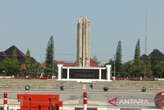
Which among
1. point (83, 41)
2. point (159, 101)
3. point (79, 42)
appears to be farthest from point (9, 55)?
point (159, 101)

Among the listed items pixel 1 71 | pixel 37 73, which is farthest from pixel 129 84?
pixel 1 71

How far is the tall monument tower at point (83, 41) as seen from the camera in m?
54.6

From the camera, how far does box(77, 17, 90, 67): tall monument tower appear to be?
54625mm

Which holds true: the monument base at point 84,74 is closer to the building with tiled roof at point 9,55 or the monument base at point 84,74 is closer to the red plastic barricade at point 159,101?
the red plastic barricade at point 159,101

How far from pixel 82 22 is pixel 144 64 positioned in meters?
30.7

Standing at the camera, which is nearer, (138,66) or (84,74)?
(84,74)

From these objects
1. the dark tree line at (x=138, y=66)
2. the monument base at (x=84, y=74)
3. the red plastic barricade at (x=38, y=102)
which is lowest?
the red plastic barricade at (x=38, y=102)

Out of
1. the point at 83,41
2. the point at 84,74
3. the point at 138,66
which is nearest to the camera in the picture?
the point at 84,74

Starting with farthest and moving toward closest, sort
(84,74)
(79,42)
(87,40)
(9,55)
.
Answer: (9,55), (79,42), (87,40), (84,74)

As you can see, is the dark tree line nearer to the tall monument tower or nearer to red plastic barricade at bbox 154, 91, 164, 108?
the tall monument tower

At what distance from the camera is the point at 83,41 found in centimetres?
5488

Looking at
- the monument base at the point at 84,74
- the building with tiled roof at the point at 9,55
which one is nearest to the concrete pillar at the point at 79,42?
the monument base at the point at 84,74

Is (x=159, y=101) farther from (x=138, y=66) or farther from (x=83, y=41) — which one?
(x=138, y=66)

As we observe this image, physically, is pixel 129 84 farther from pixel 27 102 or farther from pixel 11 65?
pixel 11 65
